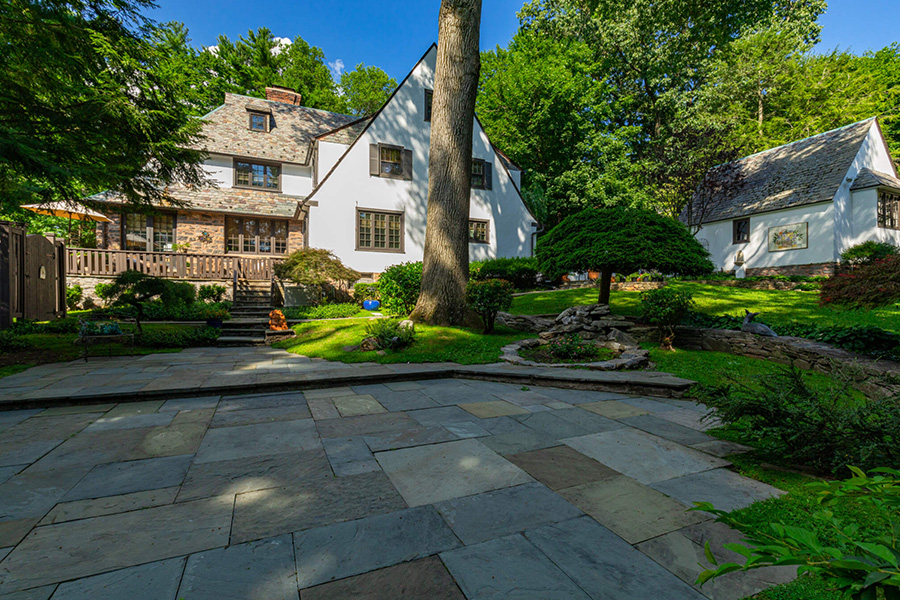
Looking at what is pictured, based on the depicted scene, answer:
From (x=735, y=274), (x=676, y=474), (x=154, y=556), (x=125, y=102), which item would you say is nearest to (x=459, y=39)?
(x=125, y=102)

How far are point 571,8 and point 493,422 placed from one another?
29.8 metres

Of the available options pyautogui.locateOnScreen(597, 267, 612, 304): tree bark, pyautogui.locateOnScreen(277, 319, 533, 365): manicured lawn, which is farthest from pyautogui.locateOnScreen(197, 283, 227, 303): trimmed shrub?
pyautogui.locateOnScreen(597, 267, 612, 304): tree bark

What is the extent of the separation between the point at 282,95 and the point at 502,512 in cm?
2744

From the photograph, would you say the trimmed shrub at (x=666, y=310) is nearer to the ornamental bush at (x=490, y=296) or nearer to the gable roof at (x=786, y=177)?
the ornamental bush at (x=490, y=296)

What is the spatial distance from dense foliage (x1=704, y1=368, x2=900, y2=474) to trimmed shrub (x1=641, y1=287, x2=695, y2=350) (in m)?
5.05

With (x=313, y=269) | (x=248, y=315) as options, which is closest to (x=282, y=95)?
(x=313, y=269)

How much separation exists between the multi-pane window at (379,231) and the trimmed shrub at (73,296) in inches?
409

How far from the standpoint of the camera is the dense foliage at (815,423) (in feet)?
8.46

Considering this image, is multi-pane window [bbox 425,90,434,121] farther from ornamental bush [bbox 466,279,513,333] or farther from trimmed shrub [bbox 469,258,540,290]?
ornamental bush [bbox 466,279,513,333]

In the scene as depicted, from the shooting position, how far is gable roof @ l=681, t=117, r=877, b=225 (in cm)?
1853

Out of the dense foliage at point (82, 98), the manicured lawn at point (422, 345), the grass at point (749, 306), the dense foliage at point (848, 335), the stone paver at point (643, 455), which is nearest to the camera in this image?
the stone paver at point (643, 455)

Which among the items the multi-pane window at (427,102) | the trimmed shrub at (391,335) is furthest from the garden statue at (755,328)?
the multi-pane window at (427,102)

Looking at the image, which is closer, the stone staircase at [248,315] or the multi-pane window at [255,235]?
the stone staircase at [248,315]

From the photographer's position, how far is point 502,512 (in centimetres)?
247
